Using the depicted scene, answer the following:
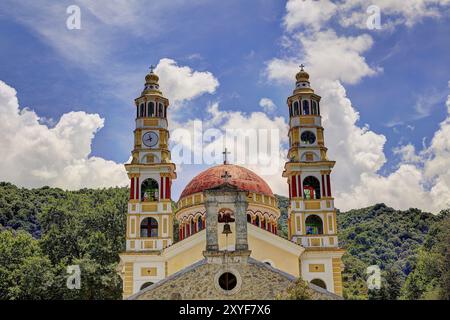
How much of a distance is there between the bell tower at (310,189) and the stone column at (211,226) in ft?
46.0

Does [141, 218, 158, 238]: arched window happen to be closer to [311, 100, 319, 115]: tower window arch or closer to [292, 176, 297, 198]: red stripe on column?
[292, 176, 297, 198]: red stripe on column

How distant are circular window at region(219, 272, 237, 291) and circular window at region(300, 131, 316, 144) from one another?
18.3 metres

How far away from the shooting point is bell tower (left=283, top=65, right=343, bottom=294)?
130ft

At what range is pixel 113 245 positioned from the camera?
5431 centimetres

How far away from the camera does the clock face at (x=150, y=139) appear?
42375mm

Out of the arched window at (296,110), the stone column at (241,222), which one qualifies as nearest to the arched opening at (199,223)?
the arched window at (296,110)

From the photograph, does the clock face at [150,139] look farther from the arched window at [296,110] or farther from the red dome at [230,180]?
the arched window at [296,110]

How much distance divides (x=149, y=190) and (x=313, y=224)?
11.1 meters

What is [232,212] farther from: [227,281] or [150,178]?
[227,281]

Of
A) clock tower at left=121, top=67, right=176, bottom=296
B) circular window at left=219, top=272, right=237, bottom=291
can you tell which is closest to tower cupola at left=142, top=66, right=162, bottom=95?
clock tower at left=121, top=67, right=176, bottom=296

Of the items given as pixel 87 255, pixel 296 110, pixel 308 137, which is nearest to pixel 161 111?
pixel 296 110

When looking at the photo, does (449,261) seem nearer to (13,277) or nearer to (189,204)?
(189,204)

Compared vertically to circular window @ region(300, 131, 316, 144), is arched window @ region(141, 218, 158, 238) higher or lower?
lower
